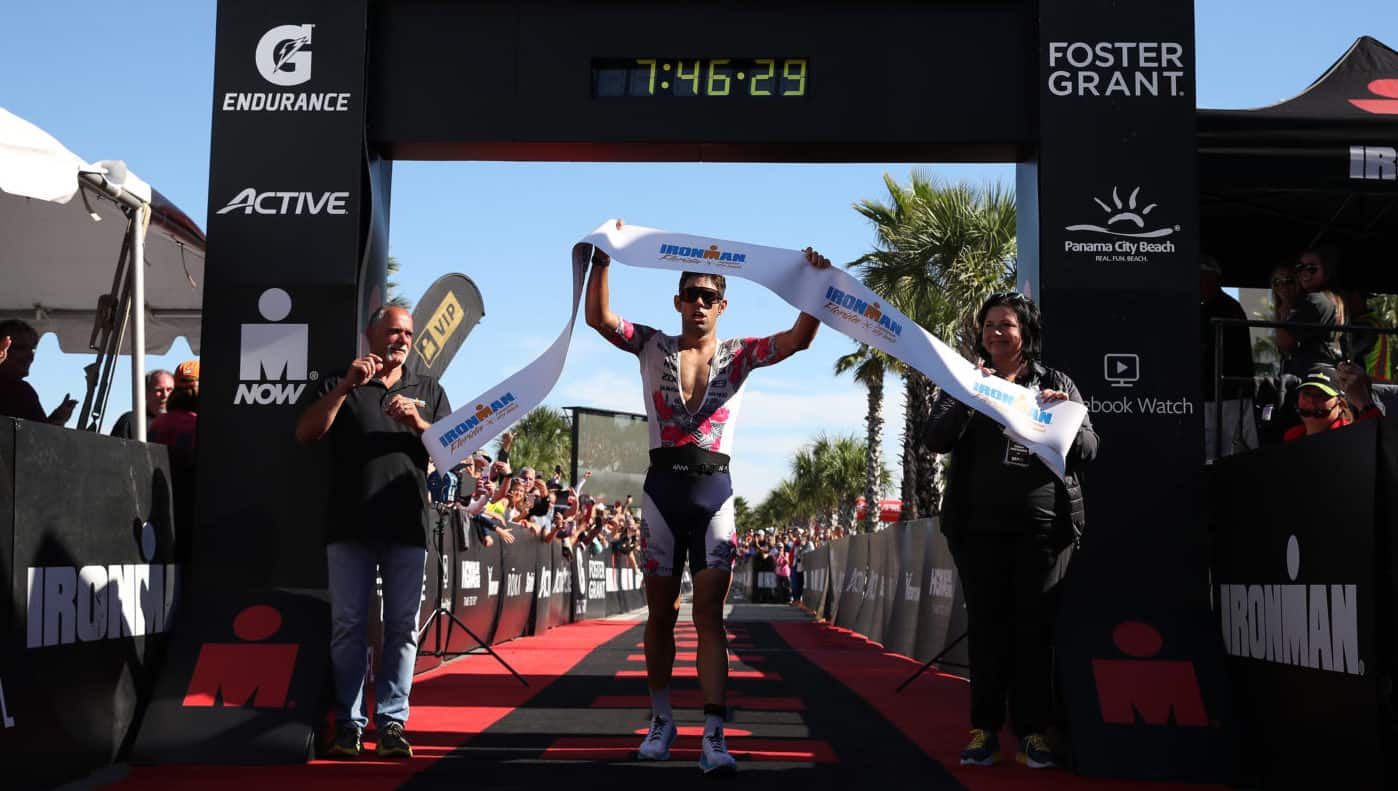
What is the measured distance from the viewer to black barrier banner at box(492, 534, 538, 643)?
16484mm

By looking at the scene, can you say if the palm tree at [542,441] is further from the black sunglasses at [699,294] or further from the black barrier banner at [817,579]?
the black sunglasses at [699,294]

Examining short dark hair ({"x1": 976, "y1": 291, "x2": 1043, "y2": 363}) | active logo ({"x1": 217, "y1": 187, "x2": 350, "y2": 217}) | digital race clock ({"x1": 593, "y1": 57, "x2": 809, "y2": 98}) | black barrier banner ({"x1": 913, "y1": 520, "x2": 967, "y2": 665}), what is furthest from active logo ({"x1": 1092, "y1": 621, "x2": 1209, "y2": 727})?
black barrier banner ({"x1": 913, "y1": 520, "x2": 967, "y2": 665})

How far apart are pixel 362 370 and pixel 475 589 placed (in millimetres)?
8533

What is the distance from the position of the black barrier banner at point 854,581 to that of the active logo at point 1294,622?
13.7 m

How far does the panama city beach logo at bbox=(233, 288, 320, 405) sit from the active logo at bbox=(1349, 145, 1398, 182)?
6.08 meters

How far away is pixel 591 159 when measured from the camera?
24.0ft

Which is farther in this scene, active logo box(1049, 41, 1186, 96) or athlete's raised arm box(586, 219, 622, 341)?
active logo box(1049, 41, 1186, 96)

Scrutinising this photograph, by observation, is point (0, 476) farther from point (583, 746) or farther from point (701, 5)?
point (701, 5)

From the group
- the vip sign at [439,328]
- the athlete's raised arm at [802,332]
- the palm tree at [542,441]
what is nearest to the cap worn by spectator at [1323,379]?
the athlete's raised arm at [802,332]

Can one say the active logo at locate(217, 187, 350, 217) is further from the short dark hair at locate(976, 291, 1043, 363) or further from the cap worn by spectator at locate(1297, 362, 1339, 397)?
the cap worn by spectator at locate(1297, 362, 1339, 397)

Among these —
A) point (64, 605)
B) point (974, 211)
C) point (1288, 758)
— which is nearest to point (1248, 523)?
point (1288, 758)

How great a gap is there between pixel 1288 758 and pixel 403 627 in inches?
155

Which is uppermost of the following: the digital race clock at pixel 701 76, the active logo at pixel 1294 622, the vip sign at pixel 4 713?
the digital race clock at pixel 701 76

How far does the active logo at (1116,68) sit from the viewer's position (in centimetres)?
691
